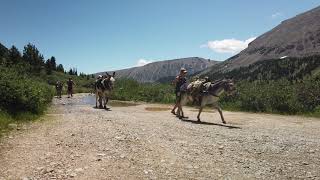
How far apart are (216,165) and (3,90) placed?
1209cm

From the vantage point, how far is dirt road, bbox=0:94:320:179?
10.2m

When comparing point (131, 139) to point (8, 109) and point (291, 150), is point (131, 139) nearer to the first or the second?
point (291, 150)

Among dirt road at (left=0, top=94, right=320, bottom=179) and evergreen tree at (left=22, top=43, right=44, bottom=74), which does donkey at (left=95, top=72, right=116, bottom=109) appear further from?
evergreen tree at (left=22, top=43, right=44, bottom=74)

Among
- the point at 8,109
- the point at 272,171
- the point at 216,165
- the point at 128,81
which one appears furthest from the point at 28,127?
the point at 128,81

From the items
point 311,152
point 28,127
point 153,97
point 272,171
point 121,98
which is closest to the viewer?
point 272,171

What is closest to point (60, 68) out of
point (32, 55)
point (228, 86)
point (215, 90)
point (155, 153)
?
point (32, 55)

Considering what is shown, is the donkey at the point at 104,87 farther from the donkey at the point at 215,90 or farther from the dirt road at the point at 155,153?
the dirt road at the point at 155,153

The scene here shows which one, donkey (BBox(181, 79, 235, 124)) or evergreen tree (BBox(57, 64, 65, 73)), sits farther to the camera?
evergreen tree (BBox(57, 64, 65, 73))

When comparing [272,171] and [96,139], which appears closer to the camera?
[272,171]

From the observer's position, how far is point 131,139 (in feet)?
46.9

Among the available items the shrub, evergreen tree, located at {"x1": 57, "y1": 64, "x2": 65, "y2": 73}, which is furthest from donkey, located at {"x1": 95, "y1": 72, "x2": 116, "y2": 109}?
evergreen tree, located at {"x1": 57, "y1": 64, "x2": 65, "y2": 73}

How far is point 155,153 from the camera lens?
12.2 metres

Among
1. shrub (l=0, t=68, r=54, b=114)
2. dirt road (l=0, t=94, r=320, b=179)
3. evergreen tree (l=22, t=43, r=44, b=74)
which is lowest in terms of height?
dirt road (l=0, t=94, r=320, b=179)

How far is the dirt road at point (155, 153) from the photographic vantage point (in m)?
10.2
